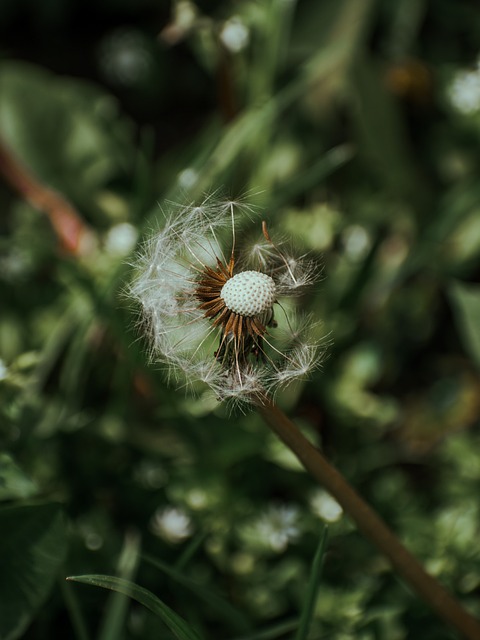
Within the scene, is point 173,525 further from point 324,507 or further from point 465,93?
point 465,93

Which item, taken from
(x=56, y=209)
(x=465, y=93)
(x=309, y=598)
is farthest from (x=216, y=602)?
(x=465, y=93)

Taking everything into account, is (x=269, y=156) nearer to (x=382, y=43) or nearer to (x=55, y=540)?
(x=382, y=43)

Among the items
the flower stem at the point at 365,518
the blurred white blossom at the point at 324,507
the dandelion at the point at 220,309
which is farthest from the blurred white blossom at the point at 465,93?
the flower stem at the point at 365,518

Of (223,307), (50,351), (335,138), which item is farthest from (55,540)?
(335,138)

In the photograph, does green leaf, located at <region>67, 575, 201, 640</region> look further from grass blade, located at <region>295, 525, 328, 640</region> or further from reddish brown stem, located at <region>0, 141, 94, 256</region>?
reddish brown stem, located at <region>0, 141, 94, 256</region>

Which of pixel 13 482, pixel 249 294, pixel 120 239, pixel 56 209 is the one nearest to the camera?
pixel 249 294
